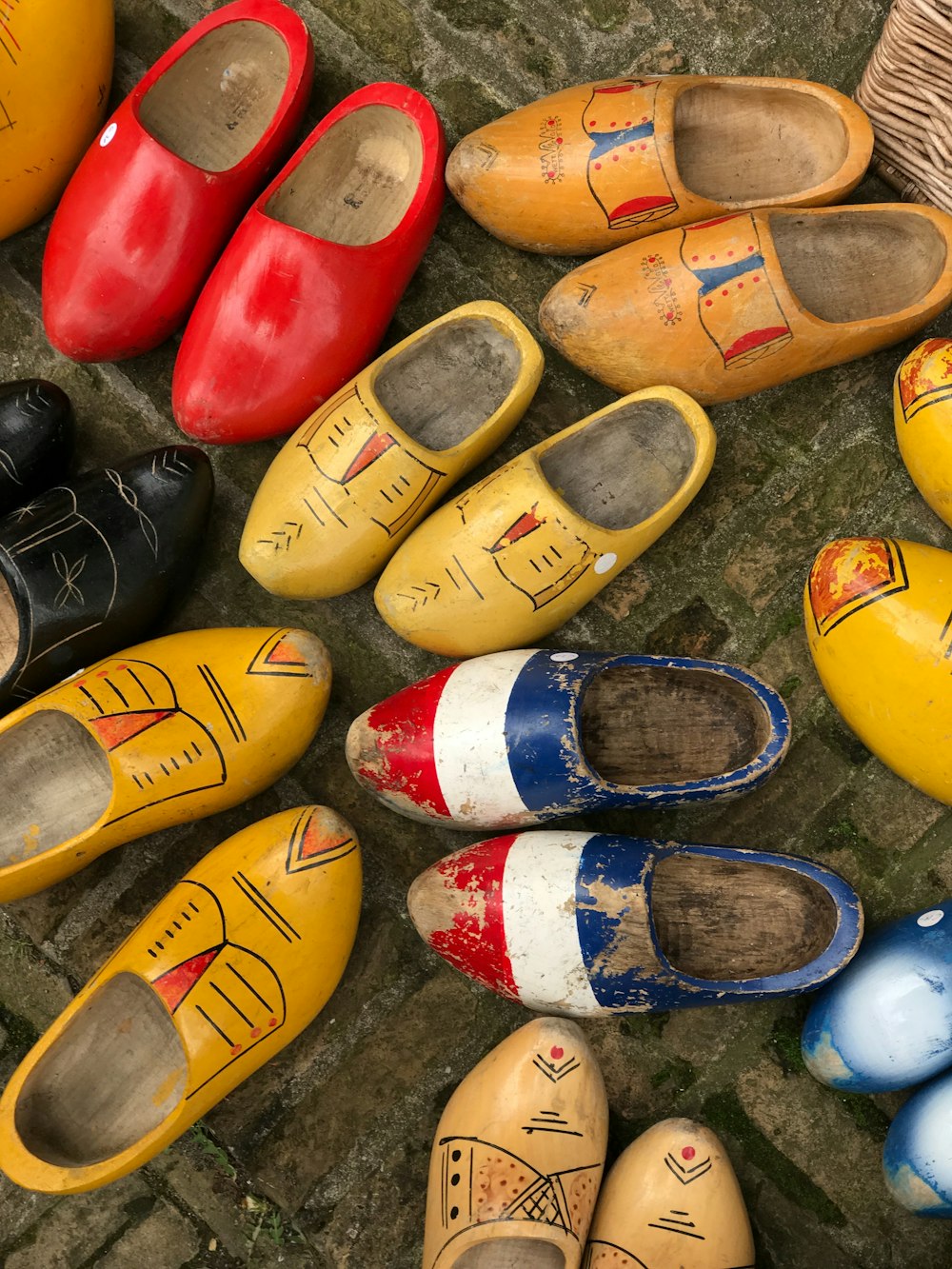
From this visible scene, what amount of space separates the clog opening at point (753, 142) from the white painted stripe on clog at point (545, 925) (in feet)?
3.57

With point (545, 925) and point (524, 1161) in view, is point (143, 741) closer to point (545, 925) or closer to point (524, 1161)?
point (545, 925)

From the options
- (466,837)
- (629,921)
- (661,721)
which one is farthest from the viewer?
(466,837)

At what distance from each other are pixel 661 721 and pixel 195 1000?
82 cm

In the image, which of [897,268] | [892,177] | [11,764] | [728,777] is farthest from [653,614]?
[11,764]

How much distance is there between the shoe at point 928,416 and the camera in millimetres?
1710

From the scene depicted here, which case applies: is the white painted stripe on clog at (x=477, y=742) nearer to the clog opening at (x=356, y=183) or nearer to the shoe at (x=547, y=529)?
the shoe at (x=547, y=529)

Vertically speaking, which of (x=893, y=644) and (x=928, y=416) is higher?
(x=928, y=416)

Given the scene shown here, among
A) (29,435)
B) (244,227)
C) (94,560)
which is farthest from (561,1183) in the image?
(244,227)

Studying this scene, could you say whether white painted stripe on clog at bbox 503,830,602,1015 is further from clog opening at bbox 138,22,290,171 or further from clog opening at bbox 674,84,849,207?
clog opening at bbox 138,22,290,171

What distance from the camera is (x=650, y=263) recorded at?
1771 mm

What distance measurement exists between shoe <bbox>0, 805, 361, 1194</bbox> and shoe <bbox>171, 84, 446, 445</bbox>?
0.68m

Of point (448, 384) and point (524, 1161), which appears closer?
point (524, 1161)

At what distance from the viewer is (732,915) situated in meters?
1.72

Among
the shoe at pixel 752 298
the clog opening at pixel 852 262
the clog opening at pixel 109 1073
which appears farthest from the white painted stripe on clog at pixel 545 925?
the clog opening at pixel 852 262
